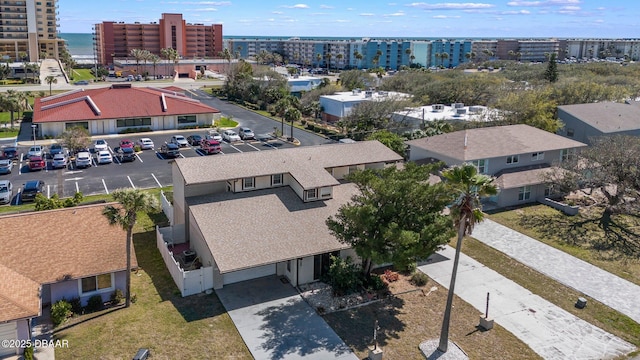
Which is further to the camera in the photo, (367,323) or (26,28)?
(26,28)

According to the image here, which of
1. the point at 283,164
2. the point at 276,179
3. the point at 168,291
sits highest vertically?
the point at 283,164

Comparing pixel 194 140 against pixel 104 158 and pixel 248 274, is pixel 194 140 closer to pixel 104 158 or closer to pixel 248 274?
pixel 104 158

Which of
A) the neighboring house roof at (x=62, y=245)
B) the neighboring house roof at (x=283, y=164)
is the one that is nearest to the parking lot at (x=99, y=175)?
the neighboring house roof at (x=283, y=164)

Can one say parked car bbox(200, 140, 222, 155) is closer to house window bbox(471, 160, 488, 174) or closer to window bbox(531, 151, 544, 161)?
house window bbox(471, 160, 488, 174)

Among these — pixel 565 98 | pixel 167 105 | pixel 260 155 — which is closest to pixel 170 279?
pixel 260 155

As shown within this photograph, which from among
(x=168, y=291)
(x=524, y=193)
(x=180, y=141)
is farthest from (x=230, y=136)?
(x=168, y=291)

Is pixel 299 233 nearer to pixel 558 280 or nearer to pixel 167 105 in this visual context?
pixel 558 280
